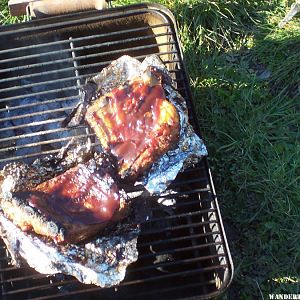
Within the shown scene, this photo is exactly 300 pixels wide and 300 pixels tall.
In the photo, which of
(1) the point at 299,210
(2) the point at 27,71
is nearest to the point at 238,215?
(1) the point at 299,210

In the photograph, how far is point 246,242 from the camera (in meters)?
3.50

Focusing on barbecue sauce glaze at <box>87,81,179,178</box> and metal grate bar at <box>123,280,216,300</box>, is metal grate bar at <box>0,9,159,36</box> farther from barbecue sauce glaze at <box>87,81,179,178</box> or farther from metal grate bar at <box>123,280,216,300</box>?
metal grate bar at <box>123,280,216,300</box>

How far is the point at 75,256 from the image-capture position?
111 inches

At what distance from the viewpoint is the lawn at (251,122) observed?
11.3 feet

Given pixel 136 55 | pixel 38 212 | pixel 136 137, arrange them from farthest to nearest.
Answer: pixel 136 55
pixel 136 137
pixel 38 212

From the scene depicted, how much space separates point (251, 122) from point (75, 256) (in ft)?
5.60

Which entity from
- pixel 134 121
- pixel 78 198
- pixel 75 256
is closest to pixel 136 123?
pixel 134 121

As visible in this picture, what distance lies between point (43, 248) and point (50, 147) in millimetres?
928

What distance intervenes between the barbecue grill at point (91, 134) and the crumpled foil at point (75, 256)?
165 millimetres

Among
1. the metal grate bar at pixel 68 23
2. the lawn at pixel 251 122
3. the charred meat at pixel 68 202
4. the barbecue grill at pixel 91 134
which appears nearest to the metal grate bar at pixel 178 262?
the barbecue grill at pixel 91 134

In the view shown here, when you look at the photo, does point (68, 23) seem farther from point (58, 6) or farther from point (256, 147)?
point (256, 147)

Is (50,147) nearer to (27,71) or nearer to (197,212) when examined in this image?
(27,71)

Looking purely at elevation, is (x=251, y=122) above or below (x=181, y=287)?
above

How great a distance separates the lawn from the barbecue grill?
400mm
